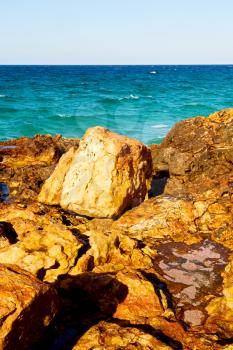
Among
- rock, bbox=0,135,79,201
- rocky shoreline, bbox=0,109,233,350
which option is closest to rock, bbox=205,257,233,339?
rocky shoreline, bbox=0,109,233,350

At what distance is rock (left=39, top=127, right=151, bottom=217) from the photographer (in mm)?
9266

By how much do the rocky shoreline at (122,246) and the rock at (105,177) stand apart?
0.08 ft

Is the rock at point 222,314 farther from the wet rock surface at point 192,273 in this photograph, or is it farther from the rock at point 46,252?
the rock at point 46,252

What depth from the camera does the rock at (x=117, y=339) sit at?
185 inches

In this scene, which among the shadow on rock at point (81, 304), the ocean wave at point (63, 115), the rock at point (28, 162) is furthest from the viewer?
the ocean wave at point (63, 115)

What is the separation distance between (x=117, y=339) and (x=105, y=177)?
15.9 feet

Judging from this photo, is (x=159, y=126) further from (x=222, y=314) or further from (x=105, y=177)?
(x=222, y=314)

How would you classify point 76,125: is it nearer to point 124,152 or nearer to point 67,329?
point 124,152

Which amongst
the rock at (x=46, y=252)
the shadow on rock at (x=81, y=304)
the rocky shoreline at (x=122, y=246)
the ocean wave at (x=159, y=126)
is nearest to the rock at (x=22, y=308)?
the rocky shoreline at (x=122, y=246)

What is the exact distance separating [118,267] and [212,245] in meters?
2.10

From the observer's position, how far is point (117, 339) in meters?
4.80

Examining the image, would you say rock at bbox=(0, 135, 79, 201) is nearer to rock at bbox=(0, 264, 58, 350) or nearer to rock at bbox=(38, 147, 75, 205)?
rock at bbox=(38, 147, 75, 205)

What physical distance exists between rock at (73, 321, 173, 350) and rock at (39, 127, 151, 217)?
14.0 ft

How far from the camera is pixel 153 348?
4652 mm
